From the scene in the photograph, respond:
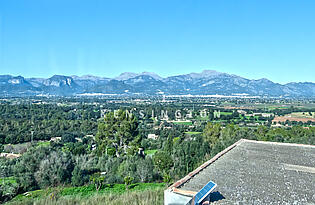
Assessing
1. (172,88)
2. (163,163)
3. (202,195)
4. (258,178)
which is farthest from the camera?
(172,88)

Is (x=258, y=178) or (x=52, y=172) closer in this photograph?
(x=258, y=178)

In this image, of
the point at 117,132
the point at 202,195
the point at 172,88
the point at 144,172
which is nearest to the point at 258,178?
the point at 202,195

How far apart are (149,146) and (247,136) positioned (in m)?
10.0

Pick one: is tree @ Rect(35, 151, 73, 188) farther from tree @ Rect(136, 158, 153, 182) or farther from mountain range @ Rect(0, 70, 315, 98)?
mountain range @ Rect(0, 70, 315, 98)

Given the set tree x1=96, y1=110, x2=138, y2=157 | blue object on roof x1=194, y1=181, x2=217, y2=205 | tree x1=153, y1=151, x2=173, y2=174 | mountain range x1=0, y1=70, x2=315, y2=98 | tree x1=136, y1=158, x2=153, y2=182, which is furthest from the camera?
mountain range x1=0, y1=70, x2=315, y2=98

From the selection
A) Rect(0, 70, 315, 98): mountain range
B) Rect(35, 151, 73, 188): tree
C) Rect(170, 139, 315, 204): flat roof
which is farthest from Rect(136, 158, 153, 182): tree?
Rect(0, 70, 315, 98): mountain range

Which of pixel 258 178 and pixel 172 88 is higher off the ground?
pixel 172 88

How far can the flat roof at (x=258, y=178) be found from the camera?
3711mm

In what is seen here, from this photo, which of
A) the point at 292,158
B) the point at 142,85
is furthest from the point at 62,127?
the point at 142,85

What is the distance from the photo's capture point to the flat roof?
3.71 m

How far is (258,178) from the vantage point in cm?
455

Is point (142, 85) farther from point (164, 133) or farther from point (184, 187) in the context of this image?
point (184, 187)

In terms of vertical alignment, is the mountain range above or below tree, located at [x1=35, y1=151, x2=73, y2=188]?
above

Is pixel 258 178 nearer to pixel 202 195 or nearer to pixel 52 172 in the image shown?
pixel 202 195
